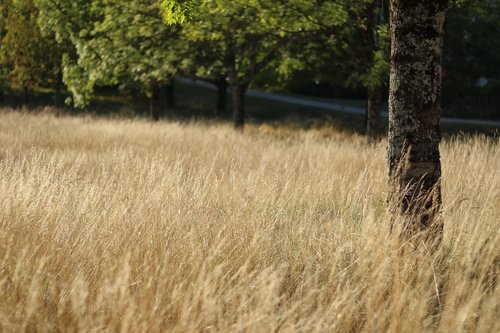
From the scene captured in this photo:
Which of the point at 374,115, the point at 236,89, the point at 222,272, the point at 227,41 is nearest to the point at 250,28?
the point at 227,41

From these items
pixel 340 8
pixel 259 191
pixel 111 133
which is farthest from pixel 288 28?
pixel 259 191

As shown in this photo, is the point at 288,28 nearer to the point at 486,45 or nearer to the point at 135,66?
the point at 135,66

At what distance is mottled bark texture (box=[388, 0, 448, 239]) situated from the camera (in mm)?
4773

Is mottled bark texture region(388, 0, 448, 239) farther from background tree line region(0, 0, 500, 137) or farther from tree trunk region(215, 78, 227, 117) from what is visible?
tree trunk region(215, 78, 227, 117)

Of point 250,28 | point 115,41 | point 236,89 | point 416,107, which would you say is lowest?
point 416,107

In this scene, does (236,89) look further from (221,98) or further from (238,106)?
(221,98)

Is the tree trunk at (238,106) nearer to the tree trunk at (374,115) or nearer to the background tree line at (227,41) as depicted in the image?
the background tree line at (227,41)

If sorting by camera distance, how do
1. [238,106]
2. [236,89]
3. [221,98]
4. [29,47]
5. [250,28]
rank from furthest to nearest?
[221,98] → [29,47] → [238,106] → [236,89] → [250,28]

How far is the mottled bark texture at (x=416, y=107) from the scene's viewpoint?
477 centimetres

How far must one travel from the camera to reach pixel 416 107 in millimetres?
4867

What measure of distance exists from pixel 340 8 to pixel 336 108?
70.3 feet

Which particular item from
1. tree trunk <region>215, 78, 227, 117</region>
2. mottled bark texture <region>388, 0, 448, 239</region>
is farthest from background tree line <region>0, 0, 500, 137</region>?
tree trunk <region>215, 78, 227, 117</region>

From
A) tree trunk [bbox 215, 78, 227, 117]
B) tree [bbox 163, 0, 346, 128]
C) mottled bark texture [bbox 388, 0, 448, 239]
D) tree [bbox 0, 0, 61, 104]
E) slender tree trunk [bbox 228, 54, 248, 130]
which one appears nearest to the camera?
mottled bark texture [bbox 388, 0, 448, 239]

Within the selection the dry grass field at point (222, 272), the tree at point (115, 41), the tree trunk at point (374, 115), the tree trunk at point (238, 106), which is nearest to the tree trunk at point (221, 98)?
the tree at point (115, 41)
